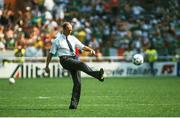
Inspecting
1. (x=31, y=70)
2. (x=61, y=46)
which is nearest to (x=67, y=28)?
(x=61, y=46)

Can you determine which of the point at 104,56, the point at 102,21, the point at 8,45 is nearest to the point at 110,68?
the point at 104,56

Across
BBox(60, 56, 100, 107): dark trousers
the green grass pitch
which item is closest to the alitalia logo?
the green grass pitch

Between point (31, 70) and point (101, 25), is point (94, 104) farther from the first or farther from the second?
point (101, 25)

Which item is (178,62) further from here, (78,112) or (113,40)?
(78,112)

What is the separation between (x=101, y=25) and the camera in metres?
40.9

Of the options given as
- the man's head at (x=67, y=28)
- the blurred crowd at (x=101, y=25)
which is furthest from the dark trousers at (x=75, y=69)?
the blurred crowd at (x=101, y=25)

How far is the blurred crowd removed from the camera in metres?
38.5

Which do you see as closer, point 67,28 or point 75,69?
point 67,28

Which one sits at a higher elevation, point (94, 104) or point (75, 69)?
point (75, 69)

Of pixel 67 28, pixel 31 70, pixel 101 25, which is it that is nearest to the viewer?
pixel 67 28

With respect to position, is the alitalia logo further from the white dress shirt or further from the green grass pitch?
the white dress shirt

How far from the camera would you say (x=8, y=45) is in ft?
125

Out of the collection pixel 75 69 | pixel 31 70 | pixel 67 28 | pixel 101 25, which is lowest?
pixel 31 70

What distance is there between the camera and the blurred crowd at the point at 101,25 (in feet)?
126
